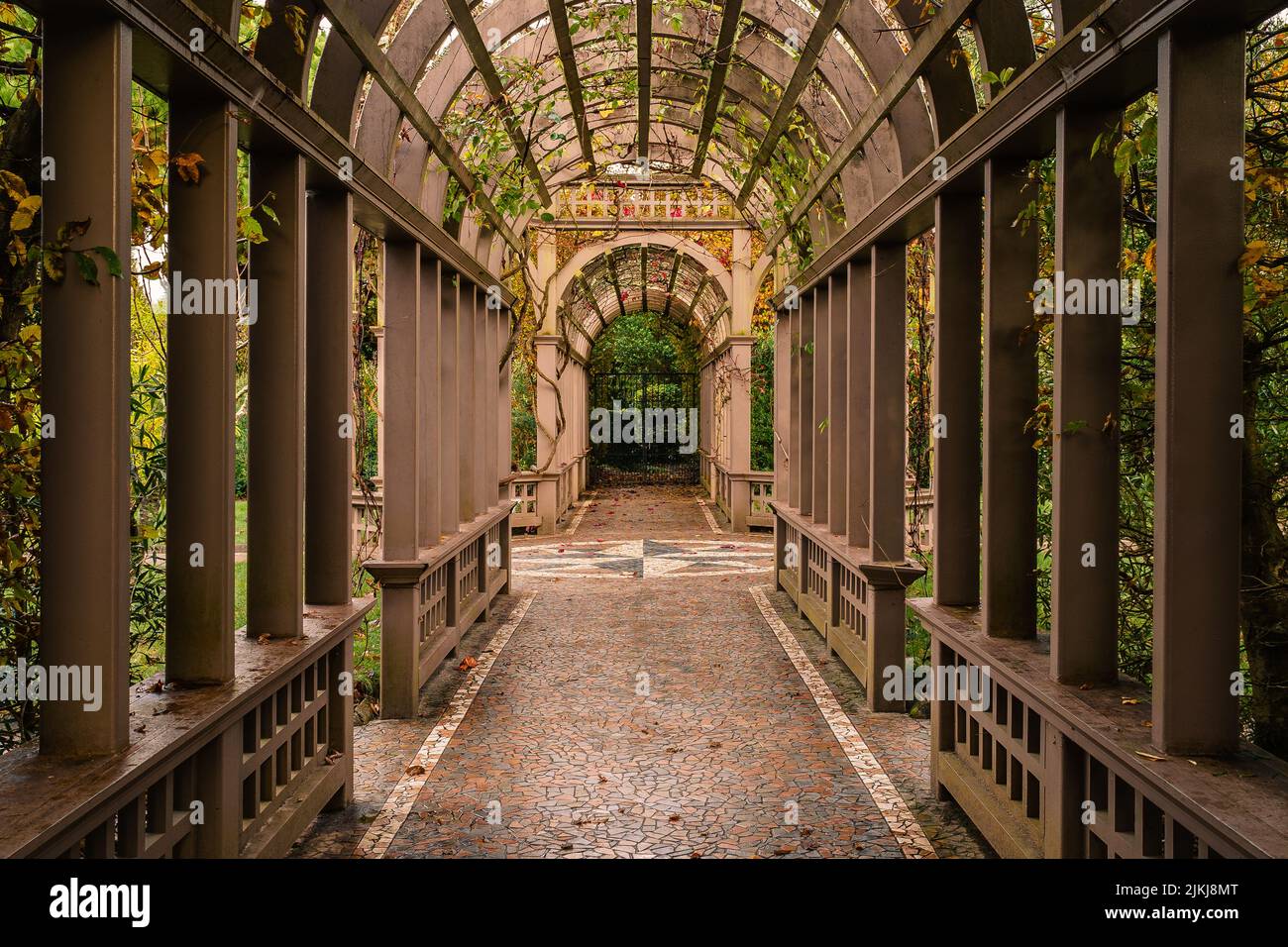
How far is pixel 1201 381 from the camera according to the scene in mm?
2801

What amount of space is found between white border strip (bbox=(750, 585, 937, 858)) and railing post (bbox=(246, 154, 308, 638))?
2829 millimetres

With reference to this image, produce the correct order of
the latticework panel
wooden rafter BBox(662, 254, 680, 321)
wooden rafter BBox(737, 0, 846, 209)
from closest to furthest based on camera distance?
the latticework panel → wooden rafter BBox(737, 0, 846, 209) → wooden rafter BBox(662, 254, 680, 321)

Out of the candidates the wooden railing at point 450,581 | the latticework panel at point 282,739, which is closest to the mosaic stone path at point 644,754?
the wooden railing at point 450,581

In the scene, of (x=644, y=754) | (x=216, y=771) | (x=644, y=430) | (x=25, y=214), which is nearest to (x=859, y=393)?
(x=644, y=754)

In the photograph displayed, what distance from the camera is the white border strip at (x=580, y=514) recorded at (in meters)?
18.2

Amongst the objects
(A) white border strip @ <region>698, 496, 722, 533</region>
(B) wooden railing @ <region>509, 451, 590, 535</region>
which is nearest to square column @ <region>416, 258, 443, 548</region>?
(B) wooden railing @ <region>509, 451, 590, 535</region>

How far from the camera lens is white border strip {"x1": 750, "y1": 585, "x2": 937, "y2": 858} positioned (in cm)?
458

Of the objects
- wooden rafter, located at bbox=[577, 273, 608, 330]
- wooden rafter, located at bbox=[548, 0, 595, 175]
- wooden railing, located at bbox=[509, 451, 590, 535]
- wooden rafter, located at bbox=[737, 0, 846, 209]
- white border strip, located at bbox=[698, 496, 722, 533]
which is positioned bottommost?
white border strip, located at bbox=[698, 496, 722, 533]

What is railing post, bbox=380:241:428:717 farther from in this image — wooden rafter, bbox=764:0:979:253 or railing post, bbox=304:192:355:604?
wooden rafter, bbox=764:0:979:253

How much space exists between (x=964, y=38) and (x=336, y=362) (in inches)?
231

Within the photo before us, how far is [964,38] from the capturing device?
27.1 ft

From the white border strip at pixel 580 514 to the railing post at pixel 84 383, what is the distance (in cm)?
1480
